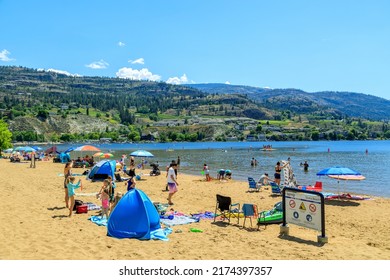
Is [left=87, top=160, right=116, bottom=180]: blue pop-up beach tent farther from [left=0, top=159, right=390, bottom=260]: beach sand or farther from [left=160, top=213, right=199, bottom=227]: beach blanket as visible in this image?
[left=160, top=213, right=199, bottom=227]: beach blanket

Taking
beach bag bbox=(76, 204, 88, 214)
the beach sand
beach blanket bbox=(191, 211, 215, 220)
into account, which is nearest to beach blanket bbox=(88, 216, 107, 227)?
the beach sand

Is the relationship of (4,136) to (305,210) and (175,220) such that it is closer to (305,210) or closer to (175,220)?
(175,220)

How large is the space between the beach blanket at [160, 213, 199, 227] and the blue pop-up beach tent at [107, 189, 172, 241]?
1203mm

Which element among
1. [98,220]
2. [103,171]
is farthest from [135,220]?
[103,171]

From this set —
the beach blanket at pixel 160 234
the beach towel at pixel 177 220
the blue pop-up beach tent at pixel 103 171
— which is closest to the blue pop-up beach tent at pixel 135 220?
the beach blanket at pixel 160 234

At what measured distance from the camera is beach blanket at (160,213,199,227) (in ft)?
41.0

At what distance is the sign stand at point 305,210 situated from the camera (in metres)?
10.4

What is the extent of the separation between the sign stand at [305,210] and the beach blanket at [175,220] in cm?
330

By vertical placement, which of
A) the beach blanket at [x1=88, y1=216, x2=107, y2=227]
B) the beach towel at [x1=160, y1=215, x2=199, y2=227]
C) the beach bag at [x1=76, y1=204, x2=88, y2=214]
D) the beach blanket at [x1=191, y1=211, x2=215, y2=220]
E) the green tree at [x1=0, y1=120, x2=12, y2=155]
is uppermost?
the green tree at [x1=0, y1=120, x2=12, y2=155]

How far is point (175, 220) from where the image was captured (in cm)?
1295

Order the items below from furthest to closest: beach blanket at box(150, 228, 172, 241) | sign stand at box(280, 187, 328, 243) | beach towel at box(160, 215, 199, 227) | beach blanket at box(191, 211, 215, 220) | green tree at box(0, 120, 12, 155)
Answer: green tree at box(0, 120, 12, 155)
beach blanket at box(191, 211, 215, 220)
beach towel at box(160, 215, 199, 227)
sign stand at box(280, 187, 328, 243)
beach blanket at box(150, 228, 172, 241)

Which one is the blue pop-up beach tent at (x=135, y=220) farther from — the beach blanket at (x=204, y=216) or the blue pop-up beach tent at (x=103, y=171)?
the blue pop-up beach tent at (x=103, y=171)
